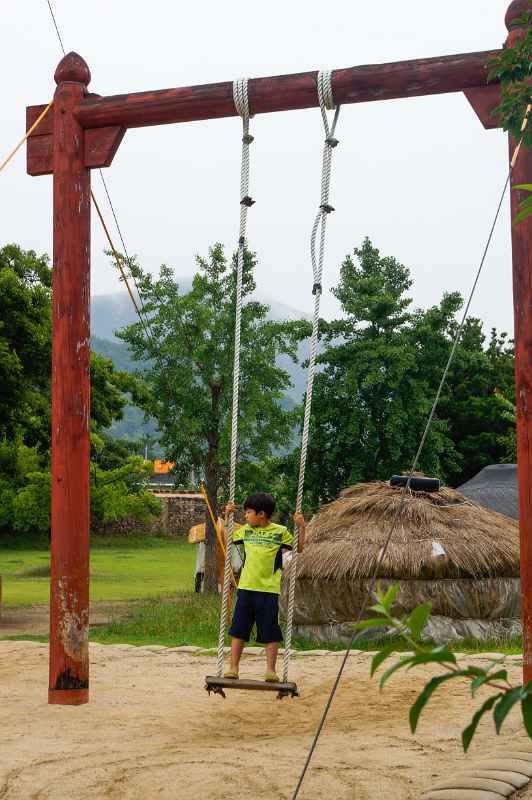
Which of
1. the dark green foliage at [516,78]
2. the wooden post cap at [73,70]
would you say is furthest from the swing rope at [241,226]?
the dark green foliage at [516,78]

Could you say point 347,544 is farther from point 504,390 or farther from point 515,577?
point 504,390

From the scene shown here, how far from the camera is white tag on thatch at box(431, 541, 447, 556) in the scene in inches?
404

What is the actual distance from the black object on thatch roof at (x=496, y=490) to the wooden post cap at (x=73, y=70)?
11.5 m

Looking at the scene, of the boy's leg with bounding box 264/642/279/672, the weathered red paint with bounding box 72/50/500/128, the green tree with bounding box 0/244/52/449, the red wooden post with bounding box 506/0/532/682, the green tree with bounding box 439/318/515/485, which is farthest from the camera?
the green tree with bounding box 439/318/515/485

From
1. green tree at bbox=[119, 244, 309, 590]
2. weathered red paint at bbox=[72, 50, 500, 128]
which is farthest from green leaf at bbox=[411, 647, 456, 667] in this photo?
green tree at bbox=[119, 244, 309, 590]

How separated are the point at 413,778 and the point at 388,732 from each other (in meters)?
1.09

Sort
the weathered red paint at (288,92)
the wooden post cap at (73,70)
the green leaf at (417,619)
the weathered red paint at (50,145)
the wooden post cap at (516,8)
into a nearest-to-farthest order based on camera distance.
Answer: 1. the green leaf at (417,619)
2. the wooden post cap at (516,8)
3. the weathered red paint at (288,92)
4. the weathered red paint at (50,145)
5. the wooden post cap at (73,70)

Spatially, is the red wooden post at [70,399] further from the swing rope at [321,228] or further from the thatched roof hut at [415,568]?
the thatched roof hut at [415,568]

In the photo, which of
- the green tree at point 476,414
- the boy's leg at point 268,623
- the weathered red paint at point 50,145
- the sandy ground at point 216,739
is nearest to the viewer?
the sandy ground at point 216,739

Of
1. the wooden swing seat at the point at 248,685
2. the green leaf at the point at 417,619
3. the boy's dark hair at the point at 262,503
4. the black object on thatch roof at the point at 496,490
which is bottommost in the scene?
the wooden swing seat at the point at 248,685

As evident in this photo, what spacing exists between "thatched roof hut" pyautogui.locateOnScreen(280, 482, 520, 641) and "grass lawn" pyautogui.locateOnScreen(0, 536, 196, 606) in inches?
257

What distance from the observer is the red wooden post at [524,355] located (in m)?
5.52

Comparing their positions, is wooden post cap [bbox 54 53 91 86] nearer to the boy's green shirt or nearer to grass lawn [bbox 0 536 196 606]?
the boy's green shirt

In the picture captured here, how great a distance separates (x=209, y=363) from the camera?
17.2 metres
